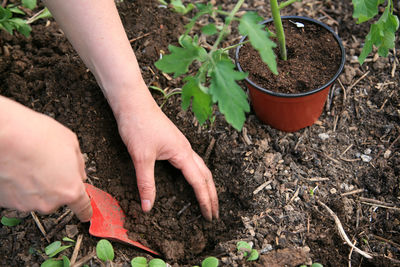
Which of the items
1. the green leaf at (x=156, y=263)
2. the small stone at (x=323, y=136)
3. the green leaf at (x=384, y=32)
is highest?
the green leaf at (x=384, y=32)

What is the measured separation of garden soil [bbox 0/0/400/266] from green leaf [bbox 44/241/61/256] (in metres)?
0.06

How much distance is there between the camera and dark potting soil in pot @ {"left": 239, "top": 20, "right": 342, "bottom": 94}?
72.1 inches

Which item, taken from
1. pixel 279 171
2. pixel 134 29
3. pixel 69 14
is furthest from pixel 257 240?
pixel 134 29

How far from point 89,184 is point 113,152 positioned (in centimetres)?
20

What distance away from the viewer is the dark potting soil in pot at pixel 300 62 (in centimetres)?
183

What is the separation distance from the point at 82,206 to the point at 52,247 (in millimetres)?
359

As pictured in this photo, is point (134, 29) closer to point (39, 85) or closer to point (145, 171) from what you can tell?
point (39, 85)

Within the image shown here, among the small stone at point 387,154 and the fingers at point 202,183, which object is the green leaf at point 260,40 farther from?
the small stone at point 387,154

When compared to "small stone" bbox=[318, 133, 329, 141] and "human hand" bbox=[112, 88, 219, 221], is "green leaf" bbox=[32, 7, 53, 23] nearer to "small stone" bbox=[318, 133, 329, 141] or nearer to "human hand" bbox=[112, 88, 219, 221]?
"human hand" bbox=[112, 88, 219, 221]

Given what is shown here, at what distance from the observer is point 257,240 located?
1743 millimetres

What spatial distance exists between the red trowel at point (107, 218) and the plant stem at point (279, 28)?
40.2 inches

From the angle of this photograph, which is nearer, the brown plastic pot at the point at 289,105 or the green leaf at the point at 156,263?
the green leaf at the point at 156,263

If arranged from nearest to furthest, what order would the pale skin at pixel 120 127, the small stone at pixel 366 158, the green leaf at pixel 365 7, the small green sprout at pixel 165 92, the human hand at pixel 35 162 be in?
the human hand at pixel 35 162
the pale skin at pixel 120 127
the green leaf at pixel 365 7
the small stone at pixel 366 158
the small green sprout at pixel 165 92

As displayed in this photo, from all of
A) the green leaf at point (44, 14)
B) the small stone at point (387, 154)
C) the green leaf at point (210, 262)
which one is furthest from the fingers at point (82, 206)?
the small stone at point (387, 154)
